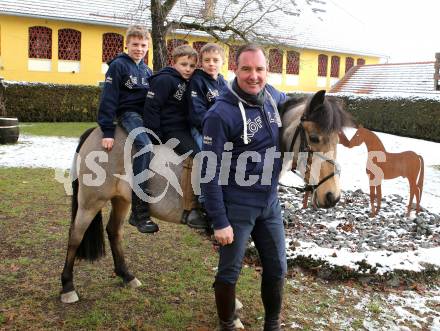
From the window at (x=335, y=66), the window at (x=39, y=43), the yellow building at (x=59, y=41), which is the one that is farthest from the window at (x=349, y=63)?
the window at (x=39, y=43)

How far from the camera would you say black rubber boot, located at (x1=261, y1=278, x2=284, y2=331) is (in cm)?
314

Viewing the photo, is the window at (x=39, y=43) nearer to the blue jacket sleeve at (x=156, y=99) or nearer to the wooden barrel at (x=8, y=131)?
the wooden barrel at (x=8, y=131)

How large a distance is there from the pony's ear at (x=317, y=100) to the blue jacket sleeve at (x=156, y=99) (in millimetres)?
→ 1247

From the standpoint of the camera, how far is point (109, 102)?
3.82 m

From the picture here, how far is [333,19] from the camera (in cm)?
2939

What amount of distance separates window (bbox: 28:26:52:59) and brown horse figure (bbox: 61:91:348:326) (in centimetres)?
1862

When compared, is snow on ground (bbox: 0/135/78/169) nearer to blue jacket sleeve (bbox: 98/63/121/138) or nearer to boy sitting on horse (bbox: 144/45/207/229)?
blue jacket sleeve (bbox: 98/63/121/138)

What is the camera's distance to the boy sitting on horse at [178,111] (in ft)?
11.8

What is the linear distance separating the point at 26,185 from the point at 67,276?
4.97 meters

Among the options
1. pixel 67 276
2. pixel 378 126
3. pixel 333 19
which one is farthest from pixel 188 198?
pixel 333 19

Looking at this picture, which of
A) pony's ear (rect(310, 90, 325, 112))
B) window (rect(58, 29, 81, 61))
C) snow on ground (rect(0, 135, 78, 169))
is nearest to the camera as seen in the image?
pony's ear (rect(310, 90, 325, 112))

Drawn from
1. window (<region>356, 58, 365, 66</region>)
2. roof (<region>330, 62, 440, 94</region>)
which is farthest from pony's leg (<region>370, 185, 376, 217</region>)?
window (<region>356, 58, 365, 66</region>)

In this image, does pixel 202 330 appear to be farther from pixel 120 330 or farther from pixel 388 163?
pixel 388 163

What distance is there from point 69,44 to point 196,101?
19.9 meters
